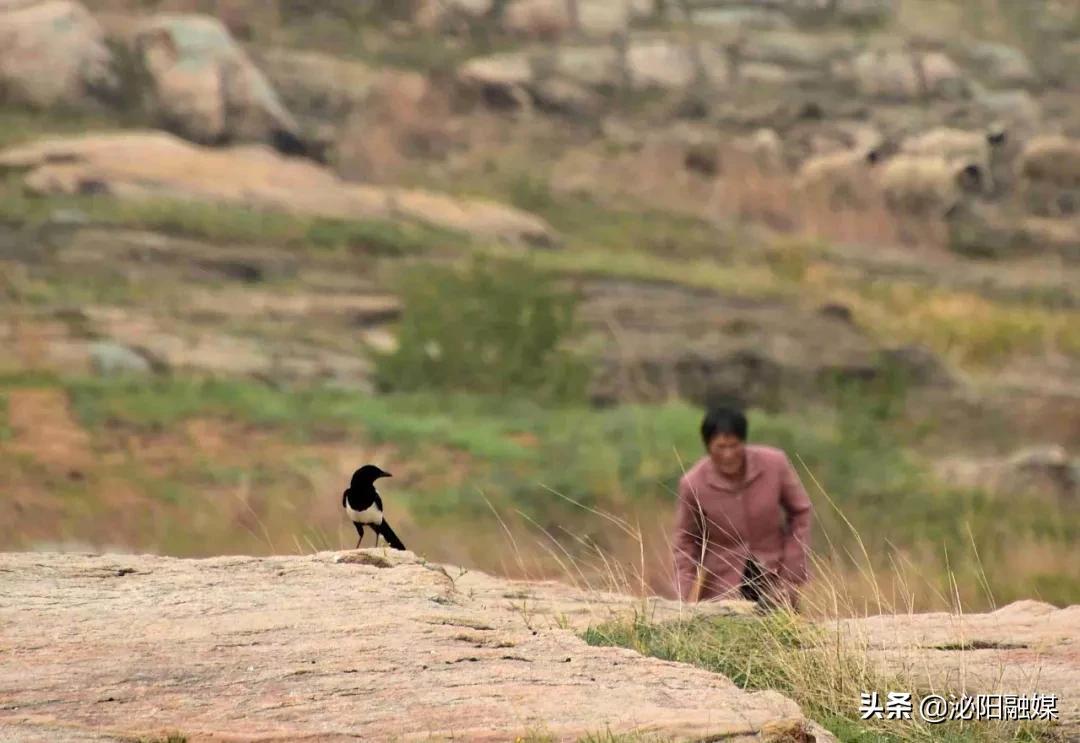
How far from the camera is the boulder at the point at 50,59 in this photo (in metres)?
28.6

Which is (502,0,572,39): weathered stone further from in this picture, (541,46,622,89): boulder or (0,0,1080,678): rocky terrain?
(541,46,622,89): boulder

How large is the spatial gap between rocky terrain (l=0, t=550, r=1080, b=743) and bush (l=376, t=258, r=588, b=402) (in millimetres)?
14851

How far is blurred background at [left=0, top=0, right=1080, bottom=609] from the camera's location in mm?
18297

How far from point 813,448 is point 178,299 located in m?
9.06

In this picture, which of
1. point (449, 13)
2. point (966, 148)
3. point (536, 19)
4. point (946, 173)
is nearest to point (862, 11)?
point (966, 148)

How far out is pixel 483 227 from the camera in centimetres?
2833

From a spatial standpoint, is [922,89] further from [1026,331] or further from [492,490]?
[492,490]

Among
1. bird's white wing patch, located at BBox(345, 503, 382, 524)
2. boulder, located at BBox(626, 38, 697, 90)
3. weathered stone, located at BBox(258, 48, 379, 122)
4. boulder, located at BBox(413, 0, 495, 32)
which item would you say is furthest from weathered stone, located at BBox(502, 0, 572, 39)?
bird's white wing patch, located at BBox(345, 503, 382, 524)

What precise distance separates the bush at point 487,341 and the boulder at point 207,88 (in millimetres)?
7854

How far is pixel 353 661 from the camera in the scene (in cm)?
552

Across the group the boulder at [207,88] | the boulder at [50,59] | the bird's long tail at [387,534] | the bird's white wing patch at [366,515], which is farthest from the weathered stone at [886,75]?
the bird's white wing patch at [366,515]

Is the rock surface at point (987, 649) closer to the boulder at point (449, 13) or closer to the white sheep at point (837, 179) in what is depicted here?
the white sheep at point (837, 179)

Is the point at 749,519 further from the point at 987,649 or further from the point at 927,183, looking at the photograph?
the point at 927,183

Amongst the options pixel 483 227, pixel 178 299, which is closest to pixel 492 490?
pixel 178 299
